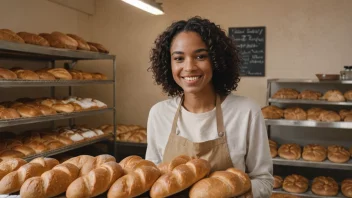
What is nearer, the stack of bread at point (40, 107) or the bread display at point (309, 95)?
the stack of bread at point (40, 107)

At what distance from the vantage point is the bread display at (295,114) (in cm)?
389

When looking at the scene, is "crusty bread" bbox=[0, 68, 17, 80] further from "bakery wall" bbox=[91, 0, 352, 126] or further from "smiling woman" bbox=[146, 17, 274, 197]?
"bakery wall" bbox=[91, 0, 352, 126]

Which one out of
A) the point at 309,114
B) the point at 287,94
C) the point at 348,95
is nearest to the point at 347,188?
the point at 309,114

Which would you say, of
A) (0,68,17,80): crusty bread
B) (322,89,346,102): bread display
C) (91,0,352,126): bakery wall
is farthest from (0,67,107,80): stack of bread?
(322,89,346,102): bread display

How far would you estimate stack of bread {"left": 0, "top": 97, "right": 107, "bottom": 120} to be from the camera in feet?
9.85

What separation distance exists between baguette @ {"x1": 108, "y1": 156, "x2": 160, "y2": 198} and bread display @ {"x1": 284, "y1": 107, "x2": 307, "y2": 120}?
307 cm

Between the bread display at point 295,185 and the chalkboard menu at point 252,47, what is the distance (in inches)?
54.8

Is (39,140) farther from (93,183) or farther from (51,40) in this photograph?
(93,183)

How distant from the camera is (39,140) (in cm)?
334

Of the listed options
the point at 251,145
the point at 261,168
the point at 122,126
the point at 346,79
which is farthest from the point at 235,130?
the point at 122,126

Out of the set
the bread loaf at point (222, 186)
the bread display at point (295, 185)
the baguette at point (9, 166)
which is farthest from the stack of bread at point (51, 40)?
the bread display at point (295, 185)

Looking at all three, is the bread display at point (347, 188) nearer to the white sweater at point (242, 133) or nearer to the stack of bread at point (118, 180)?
the white sweater at point (242, 133)

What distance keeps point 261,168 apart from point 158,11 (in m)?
2.53

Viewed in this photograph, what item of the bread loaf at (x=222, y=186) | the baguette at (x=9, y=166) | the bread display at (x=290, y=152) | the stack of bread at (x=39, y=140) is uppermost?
the baguette at (x=9, y=166)
